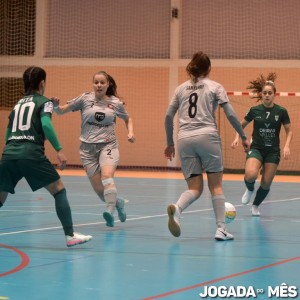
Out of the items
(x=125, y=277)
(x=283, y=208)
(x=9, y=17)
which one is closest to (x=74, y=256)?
(x=125, y=277)

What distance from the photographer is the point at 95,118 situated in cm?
1000

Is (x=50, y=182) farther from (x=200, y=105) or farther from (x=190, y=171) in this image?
(x=200, y=105)

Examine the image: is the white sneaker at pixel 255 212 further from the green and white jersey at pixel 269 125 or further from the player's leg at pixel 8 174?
the player's leg at pixel 8 174

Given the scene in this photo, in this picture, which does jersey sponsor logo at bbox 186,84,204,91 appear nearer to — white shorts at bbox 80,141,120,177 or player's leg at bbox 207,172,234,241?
player's leg at bbox 207,172,234,241

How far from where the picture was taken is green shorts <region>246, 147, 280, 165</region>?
1161cm

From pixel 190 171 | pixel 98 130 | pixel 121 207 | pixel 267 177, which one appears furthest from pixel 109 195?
pixel 267 177

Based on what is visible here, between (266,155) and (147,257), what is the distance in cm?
469

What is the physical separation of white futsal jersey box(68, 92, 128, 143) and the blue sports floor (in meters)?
1.12

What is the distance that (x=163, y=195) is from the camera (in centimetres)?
1570

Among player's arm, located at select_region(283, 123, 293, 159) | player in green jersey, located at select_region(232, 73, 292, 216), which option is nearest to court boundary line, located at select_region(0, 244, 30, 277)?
player in green jersey, located at select_region(232, 73, 292, 216)

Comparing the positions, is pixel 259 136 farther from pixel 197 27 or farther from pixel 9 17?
pixel 9 17

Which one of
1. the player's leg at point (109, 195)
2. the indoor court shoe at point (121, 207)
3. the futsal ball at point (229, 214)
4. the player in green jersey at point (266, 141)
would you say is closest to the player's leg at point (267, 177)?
the player in green jersey at point (266, 141)

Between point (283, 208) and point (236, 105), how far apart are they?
13383mm

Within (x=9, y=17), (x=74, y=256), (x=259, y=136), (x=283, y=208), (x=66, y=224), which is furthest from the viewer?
(x=9, y=17)
